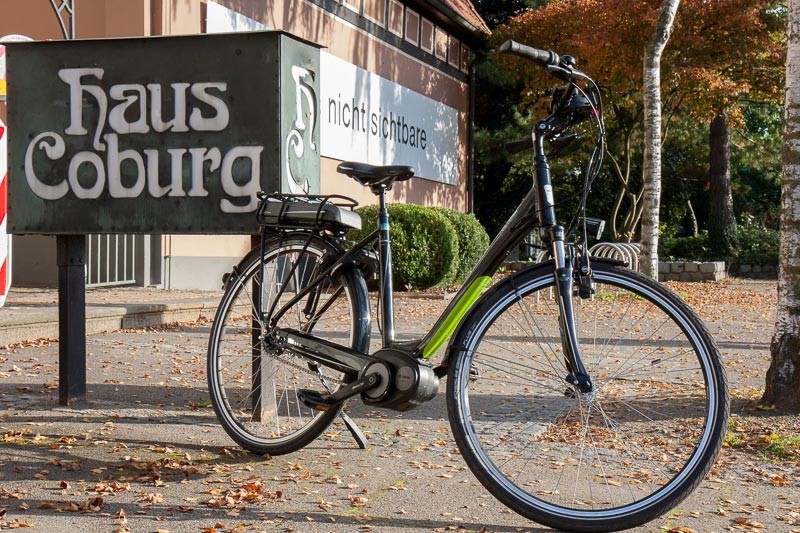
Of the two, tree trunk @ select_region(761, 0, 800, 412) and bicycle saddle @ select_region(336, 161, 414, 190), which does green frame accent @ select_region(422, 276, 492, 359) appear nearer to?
bicycle saddle @ select_region(336, 161, 414, 190)

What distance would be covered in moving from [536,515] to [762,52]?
60.2ft

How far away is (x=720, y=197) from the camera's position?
24.8 meters

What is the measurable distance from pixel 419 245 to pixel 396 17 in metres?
6.76

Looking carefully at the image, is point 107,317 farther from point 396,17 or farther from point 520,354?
point 396,17

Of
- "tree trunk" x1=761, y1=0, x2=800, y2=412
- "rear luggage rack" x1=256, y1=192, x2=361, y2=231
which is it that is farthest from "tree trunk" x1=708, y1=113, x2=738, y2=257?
"rear luggage rack" x1=256, y1=192, x2=361, y2=231

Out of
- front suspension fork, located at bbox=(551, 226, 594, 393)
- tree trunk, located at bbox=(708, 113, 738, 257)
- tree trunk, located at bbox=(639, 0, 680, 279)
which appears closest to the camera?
front suspension fork, located at bbox=(551, 226, 594, 393)

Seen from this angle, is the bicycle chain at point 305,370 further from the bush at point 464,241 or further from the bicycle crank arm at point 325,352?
the bush at point 464,241

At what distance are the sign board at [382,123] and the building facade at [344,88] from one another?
2 centimetres

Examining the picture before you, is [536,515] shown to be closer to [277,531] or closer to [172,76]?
[277,531]

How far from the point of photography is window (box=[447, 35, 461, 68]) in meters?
23.0

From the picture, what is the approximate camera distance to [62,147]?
5.12m

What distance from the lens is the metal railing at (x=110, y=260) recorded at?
11492mm

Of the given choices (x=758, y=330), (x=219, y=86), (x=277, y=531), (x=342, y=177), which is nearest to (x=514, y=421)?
(x=277, y=531)

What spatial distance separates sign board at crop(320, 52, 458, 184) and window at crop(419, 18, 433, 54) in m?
1.07
